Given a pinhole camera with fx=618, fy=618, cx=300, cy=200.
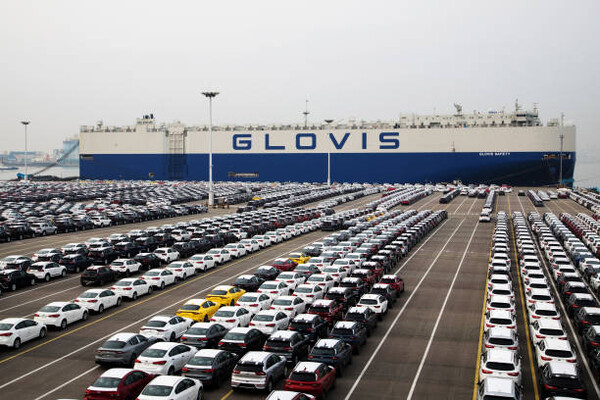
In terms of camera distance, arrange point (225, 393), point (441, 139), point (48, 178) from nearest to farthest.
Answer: point (225, 393), point (441, 139), point (48, 178)

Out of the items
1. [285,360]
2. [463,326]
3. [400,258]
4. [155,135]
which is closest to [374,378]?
[285,360]

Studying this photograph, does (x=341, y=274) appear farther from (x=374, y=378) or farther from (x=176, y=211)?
(x=176, y=211)

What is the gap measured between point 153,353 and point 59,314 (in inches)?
280

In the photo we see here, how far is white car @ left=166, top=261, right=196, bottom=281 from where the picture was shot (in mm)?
31547

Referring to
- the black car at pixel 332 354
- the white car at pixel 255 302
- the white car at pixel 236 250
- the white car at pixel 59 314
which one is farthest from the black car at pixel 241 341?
the white car at pixel 236 250

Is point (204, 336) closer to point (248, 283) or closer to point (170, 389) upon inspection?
point (170, 389)

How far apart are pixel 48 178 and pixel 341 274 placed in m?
135

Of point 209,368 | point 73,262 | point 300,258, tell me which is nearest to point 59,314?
point 209,368

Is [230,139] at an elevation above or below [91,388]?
above

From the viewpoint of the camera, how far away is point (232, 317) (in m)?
21.6

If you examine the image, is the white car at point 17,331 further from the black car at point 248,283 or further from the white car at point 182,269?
the white car at point 182,269

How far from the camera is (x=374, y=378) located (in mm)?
17062

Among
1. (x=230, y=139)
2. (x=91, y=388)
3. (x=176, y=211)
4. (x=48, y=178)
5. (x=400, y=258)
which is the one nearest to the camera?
(x=91, y=388)

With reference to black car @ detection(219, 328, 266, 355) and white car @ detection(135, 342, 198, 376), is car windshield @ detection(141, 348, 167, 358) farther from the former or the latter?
black car @ detection(219, 328, 266, 355)
